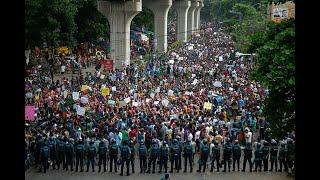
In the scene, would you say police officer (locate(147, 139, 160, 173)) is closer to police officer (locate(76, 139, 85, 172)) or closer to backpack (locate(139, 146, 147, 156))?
backpack (locate(139, 146, 147, 156))

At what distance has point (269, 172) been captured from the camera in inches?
757

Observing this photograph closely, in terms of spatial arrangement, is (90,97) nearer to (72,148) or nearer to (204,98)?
(204,98)

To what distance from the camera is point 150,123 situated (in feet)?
73.7

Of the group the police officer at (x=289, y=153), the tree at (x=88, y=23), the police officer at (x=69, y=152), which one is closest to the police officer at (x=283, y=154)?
the police officer at (x=289, y=153)

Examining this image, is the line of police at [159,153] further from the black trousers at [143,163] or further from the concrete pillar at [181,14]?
the concrete pillar at [181,14]

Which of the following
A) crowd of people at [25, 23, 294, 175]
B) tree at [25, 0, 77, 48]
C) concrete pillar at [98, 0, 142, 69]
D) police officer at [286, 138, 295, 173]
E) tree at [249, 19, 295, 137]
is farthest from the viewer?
concrete pillar at [98, 0, 142, 69]

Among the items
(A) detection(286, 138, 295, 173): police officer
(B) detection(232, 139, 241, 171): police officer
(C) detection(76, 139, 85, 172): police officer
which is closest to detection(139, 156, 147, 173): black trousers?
(C) detection(76, 139, 85, 172): police officer

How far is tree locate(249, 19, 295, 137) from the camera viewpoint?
13.2 m

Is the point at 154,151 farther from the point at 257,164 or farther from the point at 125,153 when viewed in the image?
the point at 257,164

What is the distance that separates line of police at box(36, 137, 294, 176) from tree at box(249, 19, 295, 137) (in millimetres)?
3886

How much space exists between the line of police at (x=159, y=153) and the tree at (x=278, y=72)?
3.89 m

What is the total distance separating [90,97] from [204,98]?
5917 mm

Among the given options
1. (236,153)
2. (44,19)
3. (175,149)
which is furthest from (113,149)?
(44,19)
